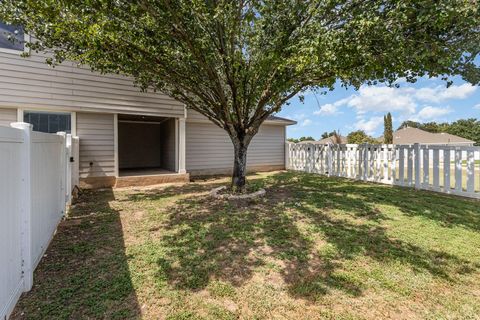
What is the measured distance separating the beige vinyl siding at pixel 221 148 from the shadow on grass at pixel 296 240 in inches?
179

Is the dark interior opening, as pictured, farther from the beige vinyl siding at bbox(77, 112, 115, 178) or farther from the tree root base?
the tree root base

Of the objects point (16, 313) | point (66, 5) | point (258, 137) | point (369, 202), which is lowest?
point (16, 313)

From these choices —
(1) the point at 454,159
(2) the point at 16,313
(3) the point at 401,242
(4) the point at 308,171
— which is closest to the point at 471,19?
(3) the point at 401,242

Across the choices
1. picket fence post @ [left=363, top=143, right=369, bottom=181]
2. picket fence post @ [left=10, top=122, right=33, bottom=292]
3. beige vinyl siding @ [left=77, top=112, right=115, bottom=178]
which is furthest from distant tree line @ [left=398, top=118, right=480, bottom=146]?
picket fence post @ [left=10, top=122, right=33, bottom=292]

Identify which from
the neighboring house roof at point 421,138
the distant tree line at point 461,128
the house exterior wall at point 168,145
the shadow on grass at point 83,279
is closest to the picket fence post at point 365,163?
the house exterior wall at point 168,145

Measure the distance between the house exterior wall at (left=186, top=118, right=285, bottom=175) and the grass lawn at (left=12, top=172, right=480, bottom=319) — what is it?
17.2 feet

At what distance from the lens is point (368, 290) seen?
264 centimetres

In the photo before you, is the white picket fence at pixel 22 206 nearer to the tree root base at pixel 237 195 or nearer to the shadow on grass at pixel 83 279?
the shadow on grass at pixel 83 279

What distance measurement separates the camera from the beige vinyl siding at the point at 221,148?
35.1 feet

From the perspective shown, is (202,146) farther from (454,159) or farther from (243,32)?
(454,159)

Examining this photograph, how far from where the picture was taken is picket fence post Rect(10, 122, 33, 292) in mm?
2488

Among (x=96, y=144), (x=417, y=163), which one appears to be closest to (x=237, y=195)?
(x=96, y=144)

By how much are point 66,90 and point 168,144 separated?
4.70 m

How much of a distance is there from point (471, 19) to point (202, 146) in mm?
8921
